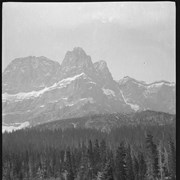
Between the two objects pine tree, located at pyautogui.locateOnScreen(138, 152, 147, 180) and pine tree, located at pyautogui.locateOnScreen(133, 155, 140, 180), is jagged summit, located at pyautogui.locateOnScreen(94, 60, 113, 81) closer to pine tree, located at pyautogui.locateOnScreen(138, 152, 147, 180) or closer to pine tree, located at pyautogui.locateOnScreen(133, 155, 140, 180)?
pine tree, located at pyautogui.locateOnScreen(138, 152, 147, 180)

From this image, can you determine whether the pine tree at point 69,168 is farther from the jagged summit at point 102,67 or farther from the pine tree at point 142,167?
the jagged summit at point 102,67

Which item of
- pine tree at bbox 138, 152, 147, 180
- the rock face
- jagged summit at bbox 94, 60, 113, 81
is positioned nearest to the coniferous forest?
pine tree at bbox 138, 152, 147, 180

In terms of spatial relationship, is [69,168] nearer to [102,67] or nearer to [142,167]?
[142,167]

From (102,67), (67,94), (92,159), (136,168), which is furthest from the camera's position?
(67,94)

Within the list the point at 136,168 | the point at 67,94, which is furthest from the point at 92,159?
the point at 67,94

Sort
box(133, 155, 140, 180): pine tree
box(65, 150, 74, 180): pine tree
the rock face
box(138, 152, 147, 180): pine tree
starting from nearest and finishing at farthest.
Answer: box(133, 155, 140, 180): pine tree → box(138, 152, 147, 180): pine tree → box(65, 150, 74, 180): pine tree → the rock face

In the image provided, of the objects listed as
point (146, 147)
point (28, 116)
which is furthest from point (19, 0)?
point (28, 116)

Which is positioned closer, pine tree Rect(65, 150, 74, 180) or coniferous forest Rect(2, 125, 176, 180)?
coniferous forest Rect(2, 125, 176, 180)

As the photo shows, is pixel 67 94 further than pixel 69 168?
Yes

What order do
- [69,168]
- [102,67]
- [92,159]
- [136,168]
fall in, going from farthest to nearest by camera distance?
[102,67] → [92,159] → [69,168] → [136,168]

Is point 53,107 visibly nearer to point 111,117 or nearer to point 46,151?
point 111,117
